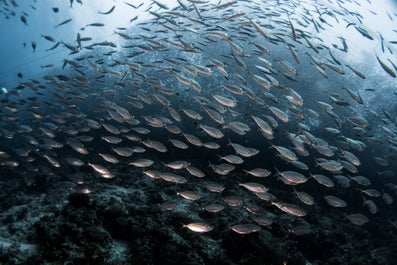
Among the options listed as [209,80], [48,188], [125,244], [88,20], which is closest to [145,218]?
[125,244]

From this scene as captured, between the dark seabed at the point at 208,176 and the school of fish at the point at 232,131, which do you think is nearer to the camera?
the dark seabed at the point at 208,176

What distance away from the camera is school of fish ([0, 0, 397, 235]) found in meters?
7.52

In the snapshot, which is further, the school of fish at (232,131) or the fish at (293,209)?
the school of fish at (232,131)

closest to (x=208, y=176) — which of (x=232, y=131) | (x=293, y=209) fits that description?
(x=232, y=131)

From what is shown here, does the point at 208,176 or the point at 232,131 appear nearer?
the point at 208,176

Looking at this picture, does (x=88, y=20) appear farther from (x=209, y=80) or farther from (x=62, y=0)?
(x=209, y=80)

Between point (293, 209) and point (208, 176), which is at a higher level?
point (293, 209)

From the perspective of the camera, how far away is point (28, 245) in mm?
5211

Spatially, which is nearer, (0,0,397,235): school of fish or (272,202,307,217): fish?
(272,202,307,217): fish

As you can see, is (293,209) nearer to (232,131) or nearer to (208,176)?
(208,176)

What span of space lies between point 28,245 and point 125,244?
6.23 feet

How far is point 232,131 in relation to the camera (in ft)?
45.4

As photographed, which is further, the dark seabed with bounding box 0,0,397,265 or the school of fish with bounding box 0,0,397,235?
the school of fish with bounding box 0,0,397,235

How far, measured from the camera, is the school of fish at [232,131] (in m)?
7.52
